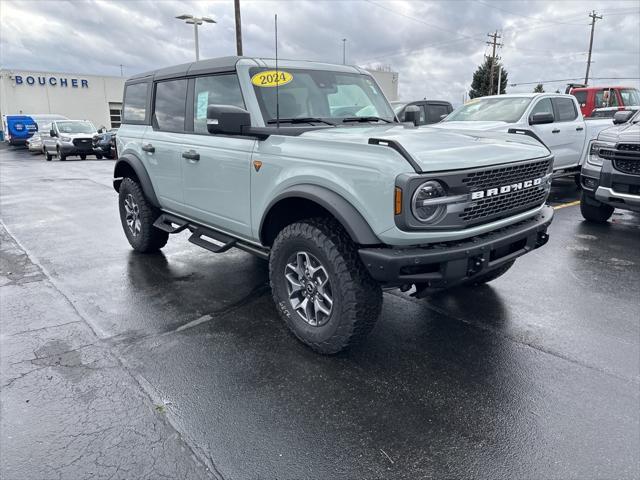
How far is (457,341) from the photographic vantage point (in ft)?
11.5

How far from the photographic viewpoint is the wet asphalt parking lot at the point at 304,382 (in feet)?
7.61

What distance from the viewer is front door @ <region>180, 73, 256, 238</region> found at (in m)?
3.77

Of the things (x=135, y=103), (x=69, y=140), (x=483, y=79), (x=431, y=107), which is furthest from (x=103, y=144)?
(x=483, y=79)

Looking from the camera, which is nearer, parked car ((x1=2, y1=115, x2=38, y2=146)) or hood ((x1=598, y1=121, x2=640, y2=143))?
hood ((x1=598, y1=121, x2=640, y2=143))

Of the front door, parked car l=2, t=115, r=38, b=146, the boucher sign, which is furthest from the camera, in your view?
the boucher sign

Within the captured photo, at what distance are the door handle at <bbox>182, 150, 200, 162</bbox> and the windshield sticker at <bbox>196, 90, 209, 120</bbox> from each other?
0.33 m

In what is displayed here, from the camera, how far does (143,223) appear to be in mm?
5441

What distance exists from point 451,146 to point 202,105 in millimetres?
2405

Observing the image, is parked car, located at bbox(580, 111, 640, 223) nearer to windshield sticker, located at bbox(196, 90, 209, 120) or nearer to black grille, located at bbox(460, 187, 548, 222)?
black grille, located at bbox(460, 187, 548, 222)

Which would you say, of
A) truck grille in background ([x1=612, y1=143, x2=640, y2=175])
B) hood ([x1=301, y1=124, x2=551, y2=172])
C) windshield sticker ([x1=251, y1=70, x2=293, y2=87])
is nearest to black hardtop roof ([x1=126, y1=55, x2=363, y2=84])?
windshield sticker ([x1=251, y1=70, x2=293, y2=87])

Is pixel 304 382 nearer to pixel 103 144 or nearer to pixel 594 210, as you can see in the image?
pixel 594 210

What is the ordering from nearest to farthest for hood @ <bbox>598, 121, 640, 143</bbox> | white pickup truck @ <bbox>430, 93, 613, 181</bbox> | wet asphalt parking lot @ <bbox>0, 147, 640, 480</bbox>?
wet asphalt parking lot @ <bbox>0, 147, 640, 480</bbox>, hood @ <bbox>598, 121, 640, 143</bbox>, white pickup truck @ <bbox>430, 93, 613, 181</bbox>

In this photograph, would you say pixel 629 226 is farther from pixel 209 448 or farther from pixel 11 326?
pixel 11 326

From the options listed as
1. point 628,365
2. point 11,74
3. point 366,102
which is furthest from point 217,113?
point 11,74
